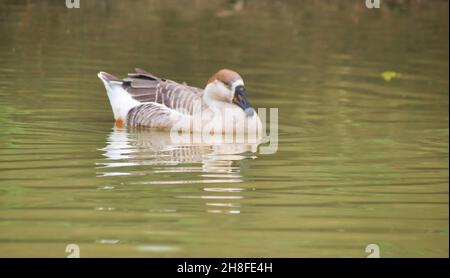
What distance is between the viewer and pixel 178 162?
12000 mm

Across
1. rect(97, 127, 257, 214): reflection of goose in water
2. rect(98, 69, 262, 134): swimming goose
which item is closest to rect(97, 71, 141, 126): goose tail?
rect(98, 69, 262, 134): swimming goose

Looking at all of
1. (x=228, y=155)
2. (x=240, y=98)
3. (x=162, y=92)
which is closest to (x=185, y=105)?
(x=162, y=92)

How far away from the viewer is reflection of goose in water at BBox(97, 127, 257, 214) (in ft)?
34.4

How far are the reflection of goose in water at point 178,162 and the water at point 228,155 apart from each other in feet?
0.08

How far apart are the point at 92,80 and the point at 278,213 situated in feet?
29.2

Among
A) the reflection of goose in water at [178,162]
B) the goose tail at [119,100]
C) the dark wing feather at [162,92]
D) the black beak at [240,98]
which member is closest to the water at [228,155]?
the reflection of goose in water at [178,162]

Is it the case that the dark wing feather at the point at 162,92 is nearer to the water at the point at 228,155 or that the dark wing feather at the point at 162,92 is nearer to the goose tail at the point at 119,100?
the goose tail at the point at 119,100

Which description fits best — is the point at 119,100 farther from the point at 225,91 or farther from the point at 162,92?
the point at 225,91

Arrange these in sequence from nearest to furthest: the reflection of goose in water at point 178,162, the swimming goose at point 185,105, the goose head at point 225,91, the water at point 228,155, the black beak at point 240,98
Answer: the water at point 228,155, the reflection of goose in water at point 178,162, the swimming goose at point 185,105, the black beak at point 240,98, the goose head at point 225,91

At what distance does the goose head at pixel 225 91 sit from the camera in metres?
14.4

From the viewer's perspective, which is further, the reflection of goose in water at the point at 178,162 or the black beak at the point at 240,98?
the black beak at the point at 240,98

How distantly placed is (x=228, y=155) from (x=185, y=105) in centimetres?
180
